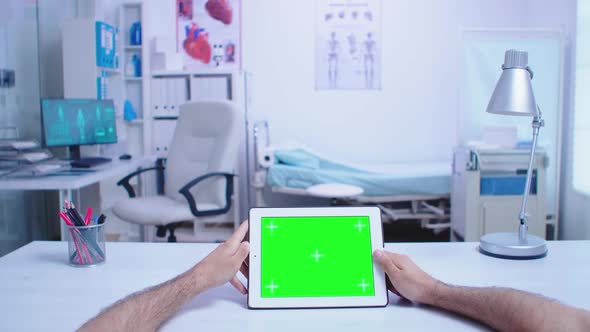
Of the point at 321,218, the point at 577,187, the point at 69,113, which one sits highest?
the point at 69,113

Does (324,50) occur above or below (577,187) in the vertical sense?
above

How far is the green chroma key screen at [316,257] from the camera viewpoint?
111 centimetres

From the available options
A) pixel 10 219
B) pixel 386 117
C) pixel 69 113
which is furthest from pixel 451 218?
pixel 10 219

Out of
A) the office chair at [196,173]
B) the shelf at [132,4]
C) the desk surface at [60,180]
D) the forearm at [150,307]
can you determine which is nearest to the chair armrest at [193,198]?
the office chair at [196,173]

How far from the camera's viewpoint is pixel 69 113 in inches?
134

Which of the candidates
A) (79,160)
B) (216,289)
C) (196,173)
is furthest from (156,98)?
(216,289)

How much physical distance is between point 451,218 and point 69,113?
106 inches

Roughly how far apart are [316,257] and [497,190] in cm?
251

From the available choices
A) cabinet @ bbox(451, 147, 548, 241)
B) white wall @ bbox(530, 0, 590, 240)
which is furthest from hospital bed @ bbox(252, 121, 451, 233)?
white wall @ bbox(530, 0, 590, 240)

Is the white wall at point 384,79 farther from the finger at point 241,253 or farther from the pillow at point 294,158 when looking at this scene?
the finger at point 241,253

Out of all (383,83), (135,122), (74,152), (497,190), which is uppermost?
(383,83)

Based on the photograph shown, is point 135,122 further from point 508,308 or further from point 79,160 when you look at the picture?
point 508,308

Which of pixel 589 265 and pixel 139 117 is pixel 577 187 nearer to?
pixel 589 265

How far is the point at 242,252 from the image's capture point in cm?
113
